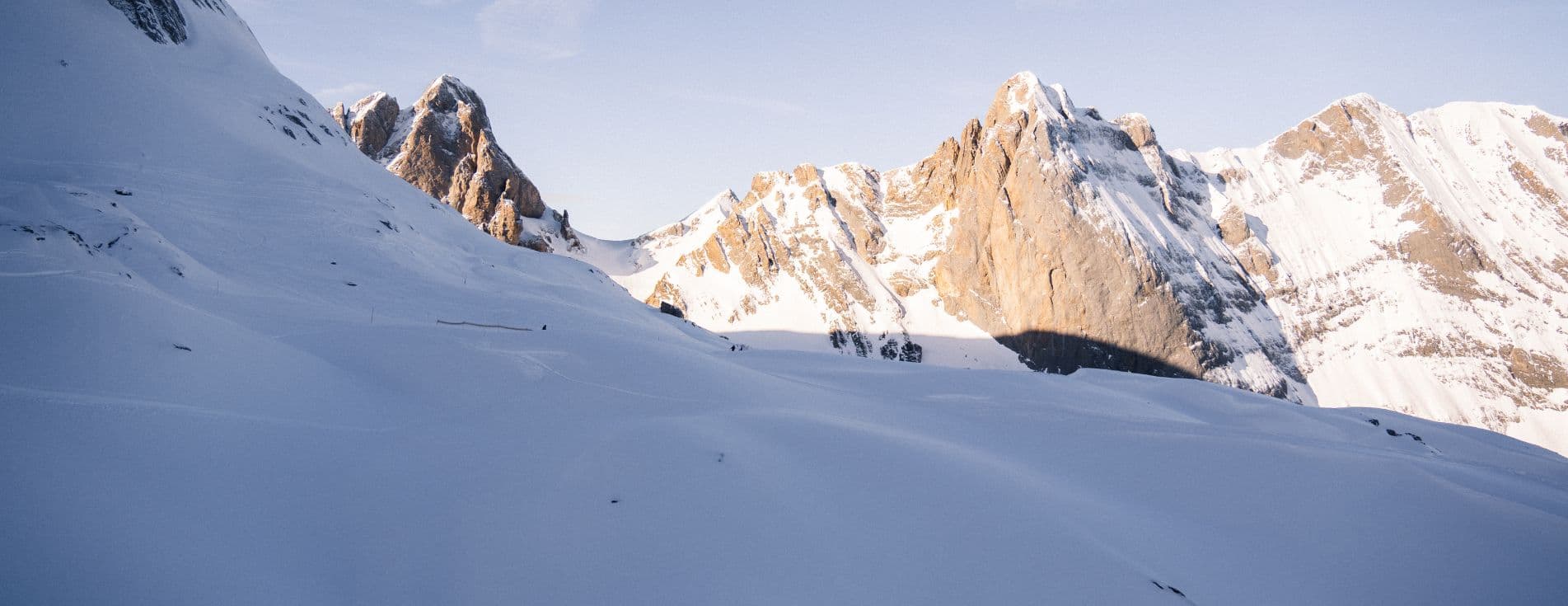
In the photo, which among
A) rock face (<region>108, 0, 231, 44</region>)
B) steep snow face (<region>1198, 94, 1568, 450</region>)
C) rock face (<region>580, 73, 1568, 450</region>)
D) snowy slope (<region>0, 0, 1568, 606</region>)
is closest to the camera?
snowy slope (<region>0, 0, 1568, 606</region>)

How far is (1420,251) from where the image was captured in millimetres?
68000

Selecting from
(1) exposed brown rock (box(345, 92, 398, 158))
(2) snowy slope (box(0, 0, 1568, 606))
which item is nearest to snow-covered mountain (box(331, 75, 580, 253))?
(1) exposed brown rock (box(345, 92, 398, 158))

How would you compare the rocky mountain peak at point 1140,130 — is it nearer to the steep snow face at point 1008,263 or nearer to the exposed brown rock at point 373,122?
the steep snow face at point 1008,263

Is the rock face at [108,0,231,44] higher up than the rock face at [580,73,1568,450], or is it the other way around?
the rock face at [580,73,1568,450]

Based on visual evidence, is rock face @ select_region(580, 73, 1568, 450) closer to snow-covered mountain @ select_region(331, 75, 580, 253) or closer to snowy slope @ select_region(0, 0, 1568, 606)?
snow-covered mountain @ select_region(331, 75, 580, 253)

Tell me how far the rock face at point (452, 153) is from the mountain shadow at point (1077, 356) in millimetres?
47837

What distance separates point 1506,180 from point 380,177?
100518mm

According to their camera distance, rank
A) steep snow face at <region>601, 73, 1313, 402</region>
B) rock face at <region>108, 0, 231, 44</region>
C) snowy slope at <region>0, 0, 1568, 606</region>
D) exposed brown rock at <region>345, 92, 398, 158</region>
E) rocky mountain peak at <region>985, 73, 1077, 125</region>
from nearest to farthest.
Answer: snowy slope at <region>0, 0, 1568, 606</region>, rock face at <region>108, 0, 231, 44</region>, steep snow face at <region>601, 73, 1313, 402</region>, rocky mountain peak at <region>985, 73, 1077, 125</region>, exposed brown rock at <region>345, 92, 398, 158</region>

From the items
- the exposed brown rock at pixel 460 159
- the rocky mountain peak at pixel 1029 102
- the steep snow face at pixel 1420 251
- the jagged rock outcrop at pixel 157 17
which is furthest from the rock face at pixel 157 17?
the steep snow face at pixel 1420 251

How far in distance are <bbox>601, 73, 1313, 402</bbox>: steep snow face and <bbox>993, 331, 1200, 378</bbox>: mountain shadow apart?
0.12 m

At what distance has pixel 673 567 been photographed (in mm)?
3754

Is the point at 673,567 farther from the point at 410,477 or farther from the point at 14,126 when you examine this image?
the point at 14,126

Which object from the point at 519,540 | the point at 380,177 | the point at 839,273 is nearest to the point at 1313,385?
the point at 839,273

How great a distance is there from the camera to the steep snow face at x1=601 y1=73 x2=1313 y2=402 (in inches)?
2530
